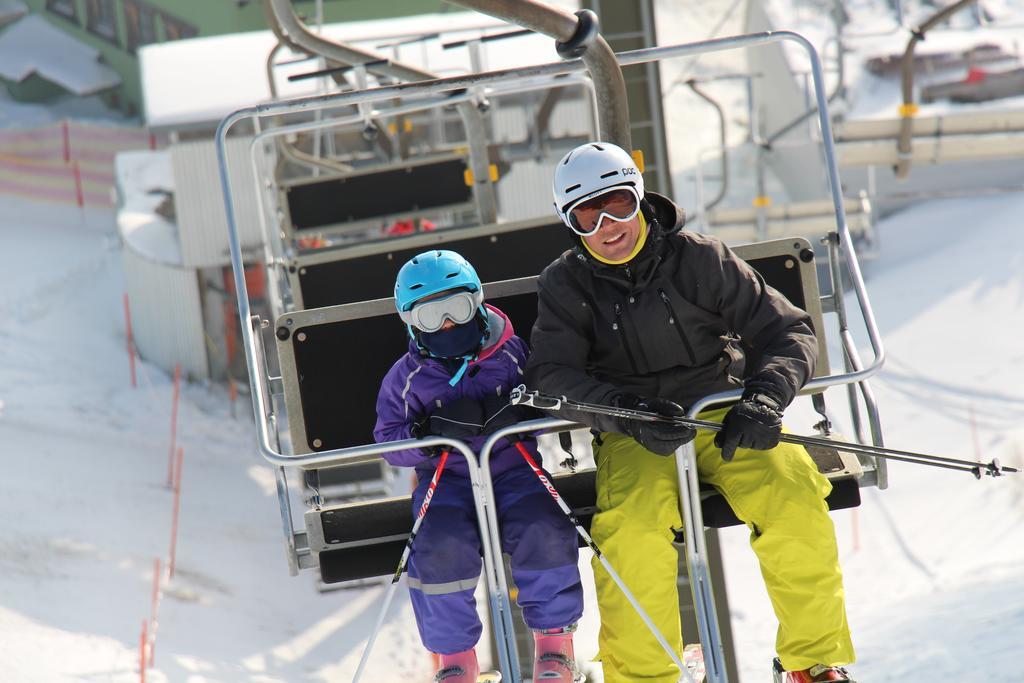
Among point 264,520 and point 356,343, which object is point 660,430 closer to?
point 356,343

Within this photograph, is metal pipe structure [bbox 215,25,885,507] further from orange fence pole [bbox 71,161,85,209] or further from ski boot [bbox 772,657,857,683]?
orange fence pole [bbox 71,161,85,209]

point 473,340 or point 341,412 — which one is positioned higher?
Result: point 473,340

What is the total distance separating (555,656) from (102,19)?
24.8 meters

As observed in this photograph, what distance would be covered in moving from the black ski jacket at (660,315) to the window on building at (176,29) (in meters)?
21.8

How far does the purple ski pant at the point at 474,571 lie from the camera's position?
3512mm

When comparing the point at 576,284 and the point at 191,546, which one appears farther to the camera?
the point at 191,546

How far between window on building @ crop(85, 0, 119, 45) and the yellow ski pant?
2435cm

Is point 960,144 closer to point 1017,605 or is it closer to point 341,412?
point 1017,605

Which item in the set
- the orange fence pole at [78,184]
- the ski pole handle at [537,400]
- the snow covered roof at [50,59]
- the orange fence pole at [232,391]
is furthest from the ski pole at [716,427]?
the snow covered roof at [50,59]

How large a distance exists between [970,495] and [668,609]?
1051 cm

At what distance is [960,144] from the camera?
42.8 ft

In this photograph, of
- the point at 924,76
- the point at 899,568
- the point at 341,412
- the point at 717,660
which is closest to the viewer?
the point at 717,660

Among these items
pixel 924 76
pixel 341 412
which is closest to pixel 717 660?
pixel 341 412

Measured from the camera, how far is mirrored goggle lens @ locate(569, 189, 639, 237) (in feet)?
11.6
